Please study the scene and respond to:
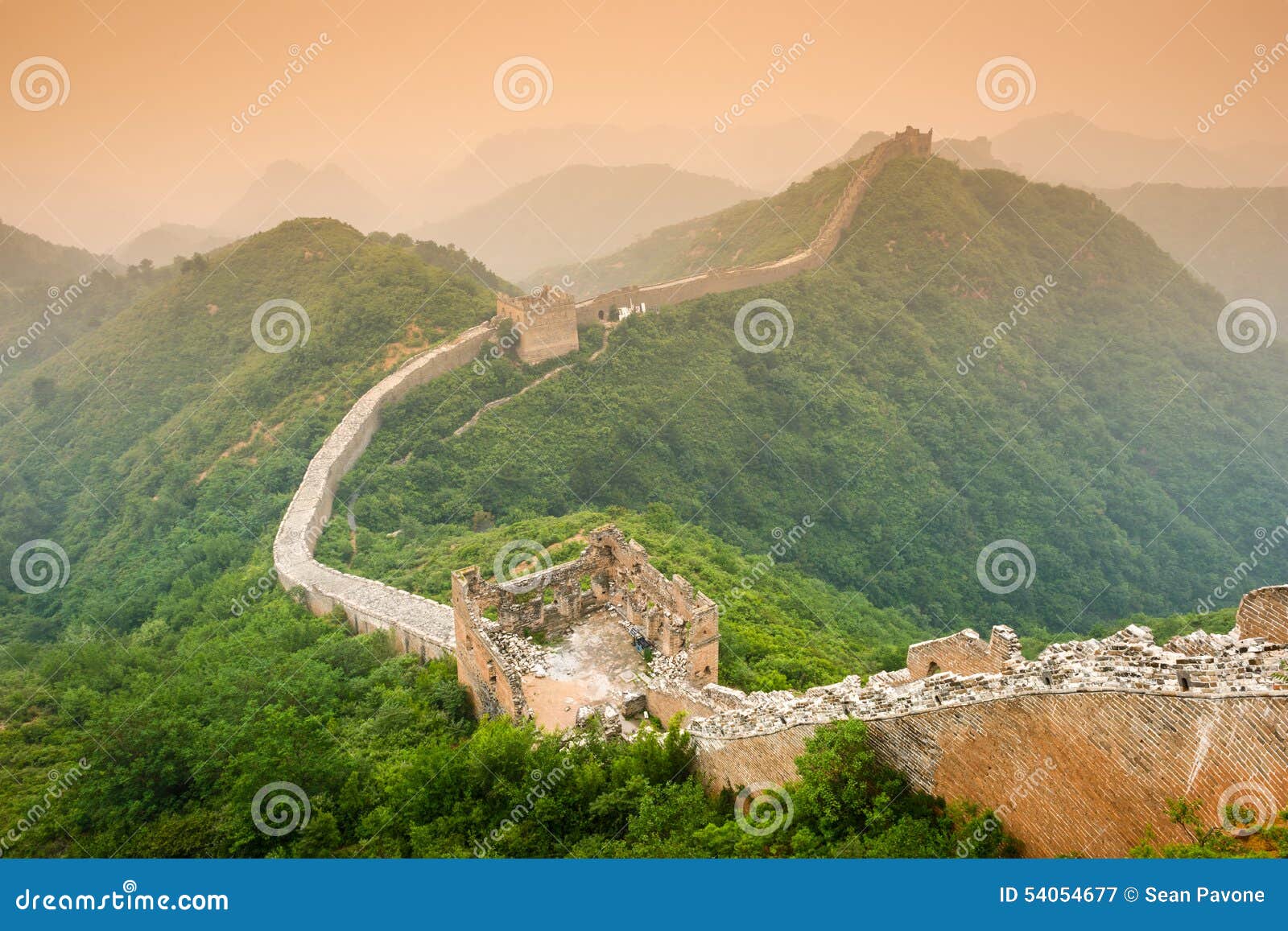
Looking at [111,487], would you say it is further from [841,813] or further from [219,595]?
[841,813]

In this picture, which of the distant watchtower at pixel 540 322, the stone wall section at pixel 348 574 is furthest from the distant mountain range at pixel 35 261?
the distant watchtower at pixel 540 322

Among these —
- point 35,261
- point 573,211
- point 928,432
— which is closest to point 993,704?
point 928,432

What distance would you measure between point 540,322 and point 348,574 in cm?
1740

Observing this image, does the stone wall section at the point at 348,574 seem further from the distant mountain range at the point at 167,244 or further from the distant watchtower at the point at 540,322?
the distant mountain range at the point at 167,244

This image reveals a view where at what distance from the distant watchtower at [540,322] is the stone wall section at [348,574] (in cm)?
131

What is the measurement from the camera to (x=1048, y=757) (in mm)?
7973

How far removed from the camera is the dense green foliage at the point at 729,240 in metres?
50.3

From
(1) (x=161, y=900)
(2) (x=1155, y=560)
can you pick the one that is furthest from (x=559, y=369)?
(1) (x=161, y=900)

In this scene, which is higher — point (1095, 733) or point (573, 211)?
point (573, 211)

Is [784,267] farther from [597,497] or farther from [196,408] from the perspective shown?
[196,408]

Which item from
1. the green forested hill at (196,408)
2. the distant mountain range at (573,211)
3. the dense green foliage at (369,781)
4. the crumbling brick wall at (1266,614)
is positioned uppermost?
the distant mountain range at (573,211)

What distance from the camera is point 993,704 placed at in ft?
27.5

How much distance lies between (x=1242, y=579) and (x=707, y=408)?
25409 millimetres

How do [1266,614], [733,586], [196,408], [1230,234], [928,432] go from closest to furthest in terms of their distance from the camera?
1. [1266,614]
2. [733,586]
3. [196,408]
4. [928,432]
5. [1230,234]
